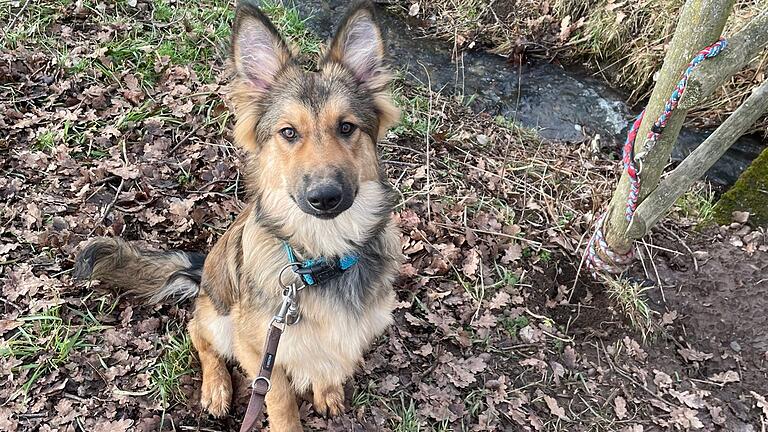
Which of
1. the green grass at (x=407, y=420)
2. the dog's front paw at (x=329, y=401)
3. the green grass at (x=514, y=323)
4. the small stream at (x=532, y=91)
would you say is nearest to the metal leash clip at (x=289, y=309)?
the dog's front paw at (x=329, y=401)

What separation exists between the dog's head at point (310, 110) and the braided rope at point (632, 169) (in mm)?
1813

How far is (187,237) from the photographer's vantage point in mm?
4203

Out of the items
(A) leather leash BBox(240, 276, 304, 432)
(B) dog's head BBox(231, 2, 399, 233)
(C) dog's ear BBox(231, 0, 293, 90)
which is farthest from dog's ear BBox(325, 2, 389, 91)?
(A) leather leash BBox(240, 276, 304, 432)

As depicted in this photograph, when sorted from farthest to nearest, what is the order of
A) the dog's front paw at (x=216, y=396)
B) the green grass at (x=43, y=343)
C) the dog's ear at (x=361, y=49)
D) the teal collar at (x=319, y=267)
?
1. the dog's front paw at (x=216, y=396)
2. the green grass at (x=43, y=343)
3. the dog's ear at (x=361, y=49)
4. the teal collar at (x=319, y=267)

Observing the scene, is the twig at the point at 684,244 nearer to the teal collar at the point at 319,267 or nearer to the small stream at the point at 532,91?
the small stream at the point at 532,91

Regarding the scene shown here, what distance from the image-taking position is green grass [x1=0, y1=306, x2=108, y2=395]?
323 centimetres

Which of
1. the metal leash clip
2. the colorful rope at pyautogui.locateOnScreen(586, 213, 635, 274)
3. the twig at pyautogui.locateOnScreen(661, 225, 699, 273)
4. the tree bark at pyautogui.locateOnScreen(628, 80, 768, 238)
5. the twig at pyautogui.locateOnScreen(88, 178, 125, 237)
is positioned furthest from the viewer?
the twig at pyautogui.locateOnScreen(661, 225, 699, 273)

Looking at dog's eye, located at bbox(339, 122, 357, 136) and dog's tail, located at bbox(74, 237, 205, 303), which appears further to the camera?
dog's tail, located at bbox(74, 237, 205, 303)

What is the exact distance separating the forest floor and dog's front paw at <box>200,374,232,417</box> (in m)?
0.07

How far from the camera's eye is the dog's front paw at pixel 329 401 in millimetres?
3523

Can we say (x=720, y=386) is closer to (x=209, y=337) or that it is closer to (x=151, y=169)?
(x=209, y=337)

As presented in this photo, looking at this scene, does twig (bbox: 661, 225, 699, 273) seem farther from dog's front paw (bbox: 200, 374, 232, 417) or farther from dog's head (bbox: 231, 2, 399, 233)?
dog's front paw (bbox: 200, 374, 232, 417)

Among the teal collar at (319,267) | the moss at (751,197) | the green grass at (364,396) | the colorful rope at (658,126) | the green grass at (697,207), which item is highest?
the colorful rope at (658,126)

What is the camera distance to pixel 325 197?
252 cm
